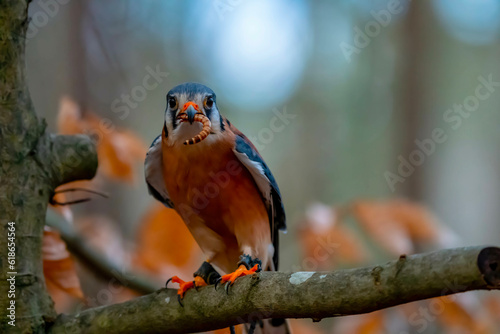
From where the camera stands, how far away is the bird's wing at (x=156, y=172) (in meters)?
2.92

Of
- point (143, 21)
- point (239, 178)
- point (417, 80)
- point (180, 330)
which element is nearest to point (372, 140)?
point (417, 80)

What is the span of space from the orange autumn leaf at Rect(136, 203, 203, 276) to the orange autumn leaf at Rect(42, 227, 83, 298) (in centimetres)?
94

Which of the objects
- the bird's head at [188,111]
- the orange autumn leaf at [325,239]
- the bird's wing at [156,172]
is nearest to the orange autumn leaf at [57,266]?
the bird's wing at [156,172]

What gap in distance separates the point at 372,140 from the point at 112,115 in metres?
5.43

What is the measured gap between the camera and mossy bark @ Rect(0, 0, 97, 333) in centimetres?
217

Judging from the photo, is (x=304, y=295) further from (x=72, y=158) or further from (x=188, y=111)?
(x=72, y=158)

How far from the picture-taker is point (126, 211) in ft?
21.7

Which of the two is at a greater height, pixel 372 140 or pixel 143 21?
pixel 143 21

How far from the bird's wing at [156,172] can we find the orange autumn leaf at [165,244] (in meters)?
0.44

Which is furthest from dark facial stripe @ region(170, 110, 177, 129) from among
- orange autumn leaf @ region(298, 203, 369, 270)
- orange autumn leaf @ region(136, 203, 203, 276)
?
orange autumn leaf @ region(298, 203, 369, 270)

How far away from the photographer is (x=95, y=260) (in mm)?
3322

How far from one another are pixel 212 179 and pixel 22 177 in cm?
88

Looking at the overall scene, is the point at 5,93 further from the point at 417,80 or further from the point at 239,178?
the point at 417,80

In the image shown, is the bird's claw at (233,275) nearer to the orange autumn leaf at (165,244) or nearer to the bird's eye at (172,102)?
the bird's eye at (172,102)
